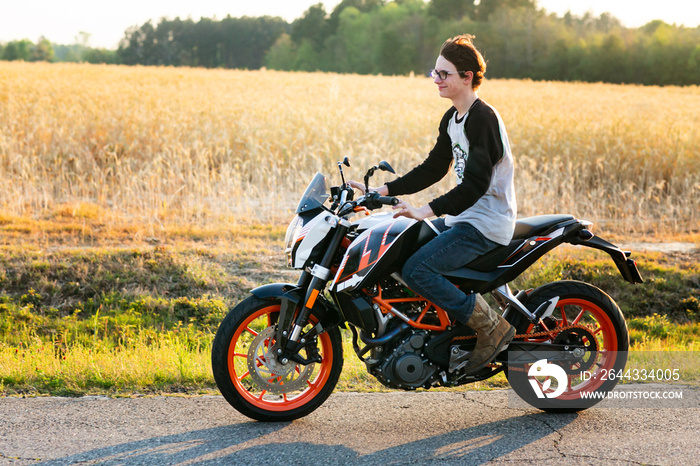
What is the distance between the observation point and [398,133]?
15.1 m

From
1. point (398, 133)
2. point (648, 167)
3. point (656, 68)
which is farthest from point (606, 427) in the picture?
point (656, 68)

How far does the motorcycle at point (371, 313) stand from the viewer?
3971mm

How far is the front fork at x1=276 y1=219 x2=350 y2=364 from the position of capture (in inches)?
158

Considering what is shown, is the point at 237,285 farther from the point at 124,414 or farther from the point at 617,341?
the point at 617,341

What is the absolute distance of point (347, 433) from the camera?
3.96 m

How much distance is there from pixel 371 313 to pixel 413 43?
75.8 metres

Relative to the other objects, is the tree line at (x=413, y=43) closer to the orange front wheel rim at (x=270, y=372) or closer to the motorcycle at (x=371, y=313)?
the motorcycle at (x=371, y=313)

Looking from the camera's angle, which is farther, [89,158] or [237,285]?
[89,158]

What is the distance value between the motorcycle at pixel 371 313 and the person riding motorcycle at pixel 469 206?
114 millimetres

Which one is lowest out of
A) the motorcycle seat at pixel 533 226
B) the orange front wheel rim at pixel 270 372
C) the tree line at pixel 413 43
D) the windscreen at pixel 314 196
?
the orange front wheel rim at pixel 270 372

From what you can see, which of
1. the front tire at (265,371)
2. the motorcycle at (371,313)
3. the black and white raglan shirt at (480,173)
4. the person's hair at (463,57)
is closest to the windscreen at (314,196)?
the motorcycle at (371,313)

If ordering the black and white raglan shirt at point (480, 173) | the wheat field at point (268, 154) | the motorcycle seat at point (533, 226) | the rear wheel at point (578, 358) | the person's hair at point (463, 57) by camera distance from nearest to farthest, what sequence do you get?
the black and white raglan shirt at point (480, 173)
the person's hair at point (463, 57)
the motorcycle seat at point (533, 226)
the rear wheel at point (578, 358)
the wheat field at point (268, 154)

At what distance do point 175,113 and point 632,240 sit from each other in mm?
9732

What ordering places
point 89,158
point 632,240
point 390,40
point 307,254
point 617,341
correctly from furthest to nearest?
point 390,40 < point 89,158 < point 632,240 < point 617,341 < point 307,254
